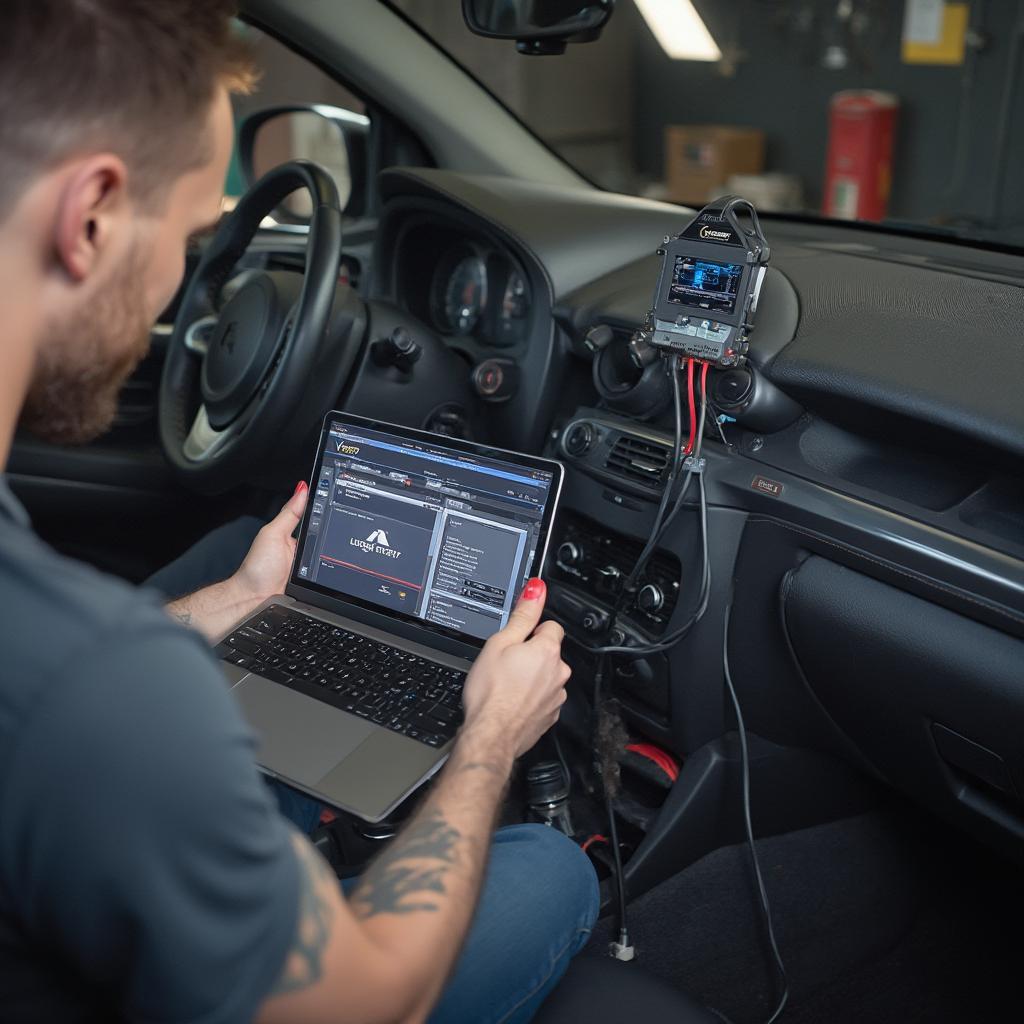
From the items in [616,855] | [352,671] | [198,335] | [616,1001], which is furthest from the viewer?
[198,335]

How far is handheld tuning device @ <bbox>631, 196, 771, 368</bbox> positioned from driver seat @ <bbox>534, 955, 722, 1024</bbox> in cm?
65

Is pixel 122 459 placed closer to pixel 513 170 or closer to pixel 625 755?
pixel 513 170

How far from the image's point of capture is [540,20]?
1577 mm

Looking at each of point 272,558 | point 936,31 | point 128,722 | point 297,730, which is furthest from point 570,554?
point 936,31

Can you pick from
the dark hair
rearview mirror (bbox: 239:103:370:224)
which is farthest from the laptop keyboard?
rearview mirror (bbox: 239:103:370:224)

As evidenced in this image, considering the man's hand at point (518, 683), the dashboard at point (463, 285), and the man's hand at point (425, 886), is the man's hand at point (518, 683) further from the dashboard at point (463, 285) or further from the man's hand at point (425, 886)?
the dashboard at point (463, 285)

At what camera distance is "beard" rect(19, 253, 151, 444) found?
0.68 metres

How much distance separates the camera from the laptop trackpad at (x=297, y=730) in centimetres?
109

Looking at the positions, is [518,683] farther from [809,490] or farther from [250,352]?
[250,352]

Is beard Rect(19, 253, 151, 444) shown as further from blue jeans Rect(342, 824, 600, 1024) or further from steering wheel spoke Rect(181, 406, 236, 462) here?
steering wheel spoke Rect(181, 406, 236, 462)

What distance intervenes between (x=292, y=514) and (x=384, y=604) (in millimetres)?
162

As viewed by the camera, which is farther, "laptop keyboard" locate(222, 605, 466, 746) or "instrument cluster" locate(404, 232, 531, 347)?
"instrument cluster" locate(404, 232, 531, 347)

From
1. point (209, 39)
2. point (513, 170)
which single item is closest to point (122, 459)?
point (513, 170)

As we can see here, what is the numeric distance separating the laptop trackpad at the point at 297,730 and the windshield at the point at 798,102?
14.0ft
